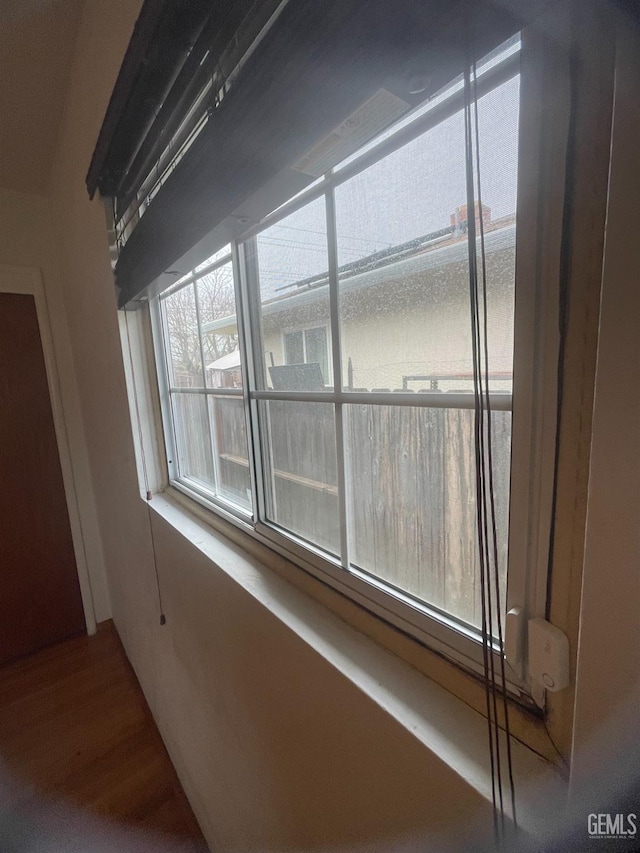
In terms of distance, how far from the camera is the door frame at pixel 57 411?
2.00m

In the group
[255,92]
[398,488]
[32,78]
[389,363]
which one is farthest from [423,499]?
[32,78]

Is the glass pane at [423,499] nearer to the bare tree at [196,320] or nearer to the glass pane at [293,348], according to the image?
the glass pane at [293,348]

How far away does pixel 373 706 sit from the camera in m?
0.48

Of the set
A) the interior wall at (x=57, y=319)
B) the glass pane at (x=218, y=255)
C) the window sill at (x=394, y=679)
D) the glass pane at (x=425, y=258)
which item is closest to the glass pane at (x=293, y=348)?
the glass pane at (x=425, y=258)

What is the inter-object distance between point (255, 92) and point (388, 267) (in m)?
0.30

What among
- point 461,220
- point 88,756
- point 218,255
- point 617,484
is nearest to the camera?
point 617,484

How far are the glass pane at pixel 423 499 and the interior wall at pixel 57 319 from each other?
225 cm

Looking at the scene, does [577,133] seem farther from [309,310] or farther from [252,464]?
[252,464]

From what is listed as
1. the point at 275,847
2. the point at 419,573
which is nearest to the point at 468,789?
the point at 419,573

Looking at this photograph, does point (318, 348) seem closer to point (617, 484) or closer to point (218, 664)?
point (617, 484)

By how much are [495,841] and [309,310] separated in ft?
2.46

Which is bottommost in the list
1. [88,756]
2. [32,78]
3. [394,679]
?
[88,756]

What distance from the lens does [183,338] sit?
3.95ft

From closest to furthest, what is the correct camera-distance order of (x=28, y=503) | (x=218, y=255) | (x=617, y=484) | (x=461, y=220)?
1. (x=617, y=484)
2. (x=461, y=220)
3. (x=218, y=255)
4. (x=28, y=503)
